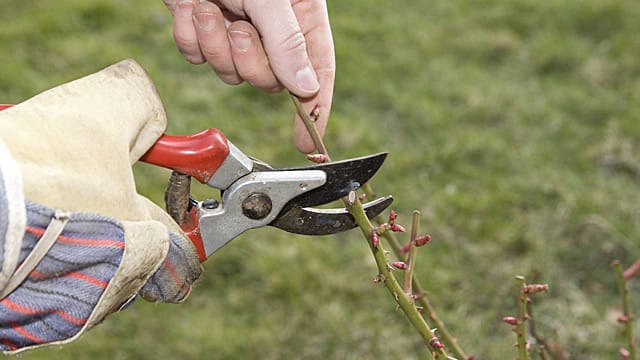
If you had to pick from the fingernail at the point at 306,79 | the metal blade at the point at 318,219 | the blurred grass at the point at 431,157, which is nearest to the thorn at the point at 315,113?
the fingernail at the point at 306,79

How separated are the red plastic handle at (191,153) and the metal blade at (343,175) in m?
0.11

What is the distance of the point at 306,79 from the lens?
1432mm

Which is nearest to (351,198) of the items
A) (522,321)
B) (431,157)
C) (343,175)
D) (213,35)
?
(343,175)

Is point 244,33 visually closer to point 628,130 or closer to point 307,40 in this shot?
point 307,40

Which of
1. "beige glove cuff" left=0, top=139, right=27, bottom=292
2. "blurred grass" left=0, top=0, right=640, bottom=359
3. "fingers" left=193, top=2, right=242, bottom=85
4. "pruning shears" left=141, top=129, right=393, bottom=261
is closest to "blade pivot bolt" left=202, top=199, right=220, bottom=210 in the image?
"pruning shears" left=141, top=129, right=393, bottom=261

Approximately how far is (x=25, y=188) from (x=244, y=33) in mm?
644

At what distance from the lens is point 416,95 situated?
347 centimetres

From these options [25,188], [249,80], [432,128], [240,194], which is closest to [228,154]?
[240,194]

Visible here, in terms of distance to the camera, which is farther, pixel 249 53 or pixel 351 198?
pixel 249 53

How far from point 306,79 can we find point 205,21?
235 mm

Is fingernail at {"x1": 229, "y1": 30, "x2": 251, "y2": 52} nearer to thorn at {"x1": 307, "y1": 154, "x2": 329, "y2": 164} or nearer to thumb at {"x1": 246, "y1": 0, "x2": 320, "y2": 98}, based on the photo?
thumb at {"x1": 246, "y1": 0, "x2": 320, "y2": 98}

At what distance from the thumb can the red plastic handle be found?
18 cm

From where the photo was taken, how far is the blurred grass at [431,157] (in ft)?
8.08

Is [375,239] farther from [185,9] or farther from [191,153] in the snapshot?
A: [185,9]
